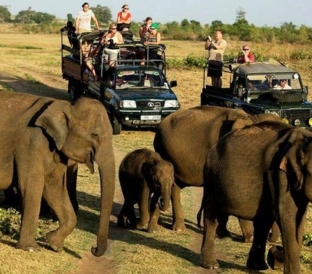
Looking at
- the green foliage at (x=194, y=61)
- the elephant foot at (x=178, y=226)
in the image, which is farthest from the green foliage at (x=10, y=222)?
the green foliage at (x=194, y=61)

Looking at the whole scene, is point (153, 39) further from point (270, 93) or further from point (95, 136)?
point (95, 136)

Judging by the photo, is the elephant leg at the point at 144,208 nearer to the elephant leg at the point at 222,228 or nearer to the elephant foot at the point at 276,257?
the elephant leg at the point at 222,228

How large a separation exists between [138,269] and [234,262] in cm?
127

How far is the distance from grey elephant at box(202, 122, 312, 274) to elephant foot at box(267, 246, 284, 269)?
1cm

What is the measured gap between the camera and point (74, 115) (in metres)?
10.6

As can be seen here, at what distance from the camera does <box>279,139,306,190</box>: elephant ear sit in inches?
363

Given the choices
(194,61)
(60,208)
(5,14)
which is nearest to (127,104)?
(60,208)

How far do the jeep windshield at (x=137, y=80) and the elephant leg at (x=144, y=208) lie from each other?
10.7 meters

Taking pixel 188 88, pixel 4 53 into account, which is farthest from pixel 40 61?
→ pixel 188 88

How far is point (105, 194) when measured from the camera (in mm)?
10117

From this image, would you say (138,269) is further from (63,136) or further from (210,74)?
(210,74)

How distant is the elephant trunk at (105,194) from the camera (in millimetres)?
9953

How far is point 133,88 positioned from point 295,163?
1406cm

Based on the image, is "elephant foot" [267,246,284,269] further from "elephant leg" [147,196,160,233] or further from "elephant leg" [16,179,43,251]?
"elephant leg" [16,179,43,251]
